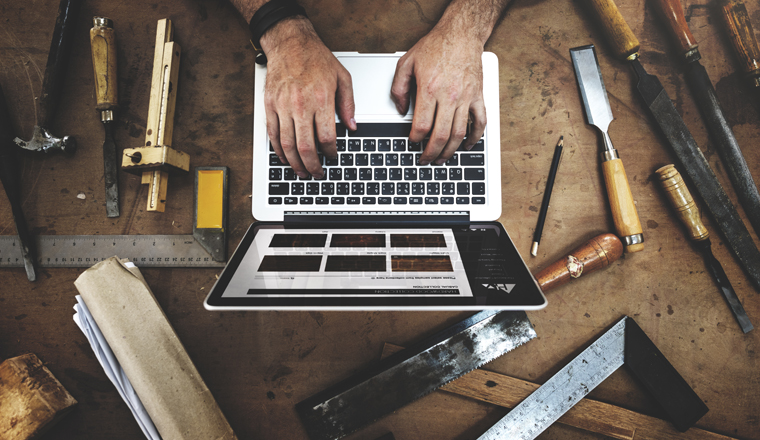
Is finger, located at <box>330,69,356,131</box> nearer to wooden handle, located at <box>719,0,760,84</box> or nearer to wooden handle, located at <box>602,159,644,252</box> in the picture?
wooden handle, located at <box>602,159,644,252</box>

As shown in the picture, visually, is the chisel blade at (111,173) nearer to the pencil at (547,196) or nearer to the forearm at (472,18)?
the forearm at (472,18)

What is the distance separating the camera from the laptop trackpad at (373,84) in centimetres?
84

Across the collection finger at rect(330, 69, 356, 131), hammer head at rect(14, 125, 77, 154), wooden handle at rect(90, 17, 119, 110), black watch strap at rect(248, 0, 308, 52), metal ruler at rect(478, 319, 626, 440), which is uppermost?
black watch strap at rect(248, 0, 308, 52)

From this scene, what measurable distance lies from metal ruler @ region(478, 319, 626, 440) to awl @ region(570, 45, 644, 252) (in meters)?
0.28

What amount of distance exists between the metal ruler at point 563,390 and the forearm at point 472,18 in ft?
3.01

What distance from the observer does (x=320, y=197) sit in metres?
0.83

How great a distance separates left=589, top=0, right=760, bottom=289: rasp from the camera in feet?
2.88

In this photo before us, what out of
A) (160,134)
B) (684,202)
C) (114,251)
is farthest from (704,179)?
(114,251)

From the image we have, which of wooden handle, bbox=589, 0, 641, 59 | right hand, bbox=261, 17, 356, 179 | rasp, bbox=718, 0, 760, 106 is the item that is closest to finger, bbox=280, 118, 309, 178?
right hand, bbox=261, 17, 356, 179

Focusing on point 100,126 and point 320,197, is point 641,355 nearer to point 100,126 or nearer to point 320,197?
point 320,197

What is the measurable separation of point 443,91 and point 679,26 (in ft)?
2.46

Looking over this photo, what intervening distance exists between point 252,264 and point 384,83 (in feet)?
1.92

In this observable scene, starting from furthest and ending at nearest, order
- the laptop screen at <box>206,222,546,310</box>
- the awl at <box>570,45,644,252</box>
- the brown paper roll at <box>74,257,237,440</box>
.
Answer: the awl at <box>570,45,644,252</box>, the brown paper roll at <box>74,257,237,440</box>, the laptop screen at <box>206,222,546,310</box>

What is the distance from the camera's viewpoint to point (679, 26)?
892mm
